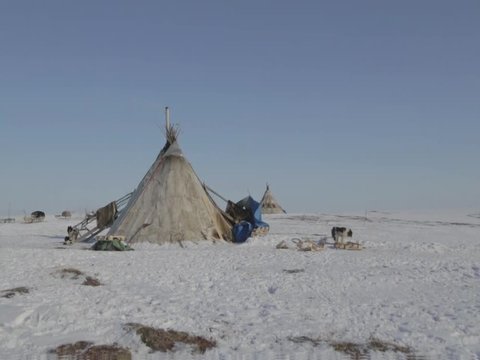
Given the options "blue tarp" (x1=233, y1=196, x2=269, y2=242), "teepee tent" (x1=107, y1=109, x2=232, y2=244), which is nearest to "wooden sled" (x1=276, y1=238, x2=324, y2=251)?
"blue tarp" (x1=233, y1=196, x2=269, y2=242)

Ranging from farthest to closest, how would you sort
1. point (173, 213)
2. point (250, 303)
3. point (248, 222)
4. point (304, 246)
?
1. point (248, 222)
2. point (173, 213)
3. point (304, 246)
4. point (250, 303)

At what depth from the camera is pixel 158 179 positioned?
25109 millimetres

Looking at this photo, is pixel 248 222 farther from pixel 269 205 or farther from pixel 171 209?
pixel 269 205

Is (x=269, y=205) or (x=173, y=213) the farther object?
(x=269, y=205)

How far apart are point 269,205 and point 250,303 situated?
1913 inches

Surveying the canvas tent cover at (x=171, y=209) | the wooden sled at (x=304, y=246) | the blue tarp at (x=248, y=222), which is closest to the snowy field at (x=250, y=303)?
the wooden sled at (x=304, y=246)

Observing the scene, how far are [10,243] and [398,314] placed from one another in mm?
20575

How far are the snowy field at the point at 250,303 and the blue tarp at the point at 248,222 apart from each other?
5.87m

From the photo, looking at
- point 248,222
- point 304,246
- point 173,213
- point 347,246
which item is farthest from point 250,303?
point 248,222

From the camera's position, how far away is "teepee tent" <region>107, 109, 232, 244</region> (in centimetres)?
2317

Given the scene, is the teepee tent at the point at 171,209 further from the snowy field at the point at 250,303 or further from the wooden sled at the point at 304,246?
the snowy field at the point at 250,303

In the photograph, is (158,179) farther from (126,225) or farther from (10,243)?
(10,243)

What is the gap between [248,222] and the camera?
2562 cm

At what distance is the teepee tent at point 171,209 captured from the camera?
76.0 feet
